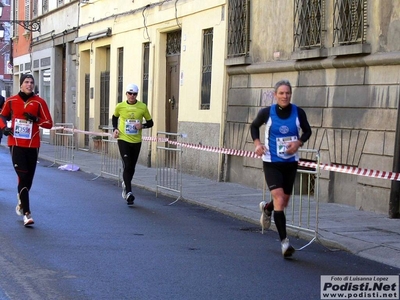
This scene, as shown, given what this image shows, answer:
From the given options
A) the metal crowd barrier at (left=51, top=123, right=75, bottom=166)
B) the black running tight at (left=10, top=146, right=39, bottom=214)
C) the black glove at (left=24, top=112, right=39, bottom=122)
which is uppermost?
the black glove at (left=24, top=112, right=39, bottom=122)

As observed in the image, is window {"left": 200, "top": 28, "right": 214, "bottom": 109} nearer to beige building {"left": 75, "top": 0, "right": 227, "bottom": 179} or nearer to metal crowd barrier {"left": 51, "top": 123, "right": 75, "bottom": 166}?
beige building {"left": 75, "top": 0, "right": 227, "bottom": 179}

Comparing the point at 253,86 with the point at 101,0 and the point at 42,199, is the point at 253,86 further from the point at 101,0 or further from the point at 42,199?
the point at 101,0

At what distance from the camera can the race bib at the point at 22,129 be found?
10438 millimetres

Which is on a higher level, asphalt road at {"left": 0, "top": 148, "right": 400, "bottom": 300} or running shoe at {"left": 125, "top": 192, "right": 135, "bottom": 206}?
asphalt road at {"left": 0, "top": 148, "right": 400, "bottom": 300}

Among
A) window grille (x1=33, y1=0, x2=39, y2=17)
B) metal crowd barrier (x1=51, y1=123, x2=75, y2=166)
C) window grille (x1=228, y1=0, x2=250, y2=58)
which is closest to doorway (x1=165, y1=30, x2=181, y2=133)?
metal crowd barrier (x1=51, y1=123, x2=75, y2=166)

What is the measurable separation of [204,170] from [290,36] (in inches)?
169

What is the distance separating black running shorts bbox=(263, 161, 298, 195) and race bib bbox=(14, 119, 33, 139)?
3.28 metres

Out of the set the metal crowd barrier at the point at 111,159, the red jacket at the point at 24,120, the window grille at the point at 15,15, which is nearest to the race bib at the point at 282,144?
the red jacket at the point at 24,120

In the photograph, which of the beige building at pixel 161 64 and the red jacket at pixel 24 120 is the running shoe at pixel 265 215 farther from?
the beige building at pixel 161 64

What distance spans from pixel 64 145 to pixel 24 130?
37.7ft

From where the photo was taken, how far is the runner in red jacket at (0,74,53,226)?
411 inches

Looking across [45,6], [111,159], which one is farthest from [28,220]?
[45,6]

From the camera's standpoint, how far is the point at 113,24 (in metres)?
24.8

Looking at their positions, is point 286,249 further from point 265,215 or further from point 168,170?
point 168,170
